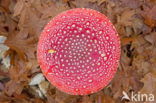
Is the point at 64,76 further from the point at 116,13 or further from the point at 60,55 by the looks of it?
the point at 116,13

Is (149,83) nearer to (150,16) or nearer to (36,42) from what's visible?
(150,16)

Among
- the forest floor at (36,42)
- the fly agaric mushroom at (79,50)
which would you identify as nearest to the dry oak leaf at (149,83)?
the forest floor at (36,42)

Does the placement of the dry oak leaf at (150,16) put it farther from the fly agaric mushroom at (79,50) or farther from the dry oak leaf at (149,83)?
the fly agaric mushroom at (79,50)

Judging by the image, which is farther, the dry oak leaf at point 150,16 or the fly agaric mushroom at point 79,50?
the dry oak leaf at point 150,16

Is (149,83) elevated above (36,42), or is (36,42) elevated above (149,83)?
(36,42)

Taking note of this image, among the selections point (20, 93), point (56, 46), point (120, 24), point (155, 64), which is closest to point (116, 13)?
point (120, 24)

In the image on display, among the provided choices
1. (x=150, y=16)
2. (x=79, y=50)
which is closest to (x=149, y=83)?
(x=150, y=16)
